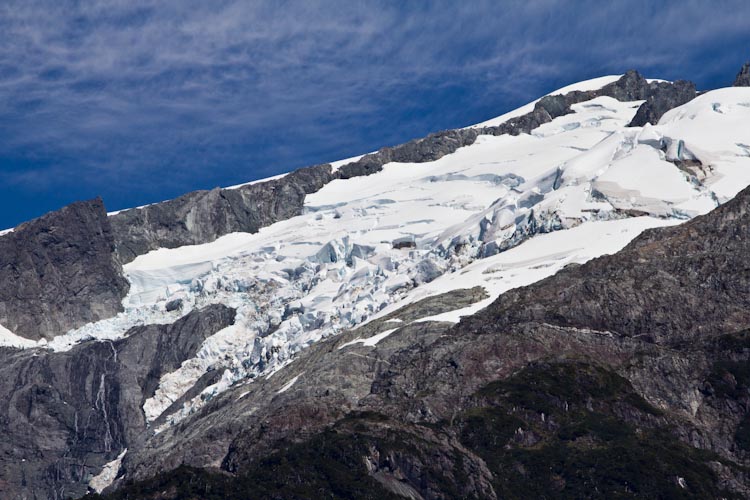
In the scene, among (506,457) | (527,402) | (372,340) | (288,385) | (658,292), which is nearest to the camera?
(506,457)

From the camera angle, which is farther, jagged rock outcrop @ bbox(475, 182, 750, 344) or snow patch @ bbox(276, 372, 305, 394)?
snow patch @ bbox(276, 372, 305, 394)

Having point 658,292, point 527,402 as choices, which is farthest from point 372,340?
point 658,292

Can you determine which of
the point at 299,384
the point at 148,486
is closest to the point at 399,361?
the point at 299,384

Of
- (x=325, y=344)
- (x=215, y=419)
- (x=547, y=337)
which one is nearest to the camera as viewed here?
(x=547, y=337)

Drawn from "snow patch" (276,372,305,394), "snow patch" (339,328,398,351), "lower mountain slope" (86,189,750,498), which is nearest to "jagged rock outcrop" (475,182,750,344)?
"lower mountain slope" (86,189,750,498)

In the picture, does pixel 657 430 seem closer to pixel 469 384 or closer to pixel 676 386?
pixel 676 386

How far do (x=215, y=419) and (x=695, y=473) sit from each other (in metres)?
66.3

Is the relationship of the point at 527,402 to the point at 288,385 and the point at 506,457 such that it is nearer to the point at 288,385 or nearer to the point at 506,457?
the point at 506,457

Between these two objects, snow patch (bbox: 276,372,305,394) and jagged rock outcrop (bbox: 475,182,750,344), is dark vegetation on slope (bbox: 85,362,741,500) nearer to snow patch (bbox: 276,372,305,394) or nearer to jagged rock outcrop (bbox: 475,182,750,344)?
jagged rock outcrop (bbox: 475,182,750,344)

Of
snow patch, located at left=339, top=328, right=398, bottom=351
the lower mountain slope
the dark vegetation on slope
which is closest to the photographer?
the dark vegetation on slope

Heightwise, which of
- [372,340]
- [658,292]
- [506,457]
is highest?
[372,340]

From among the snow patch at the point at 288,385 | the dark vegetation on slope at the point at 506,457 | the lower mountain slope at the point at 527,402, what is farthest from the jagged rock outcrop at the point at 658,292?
the snow patch at the point at 288,385

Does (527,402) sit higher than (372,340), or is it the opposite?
(372,340)

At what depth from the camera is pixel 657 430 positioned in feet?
475
